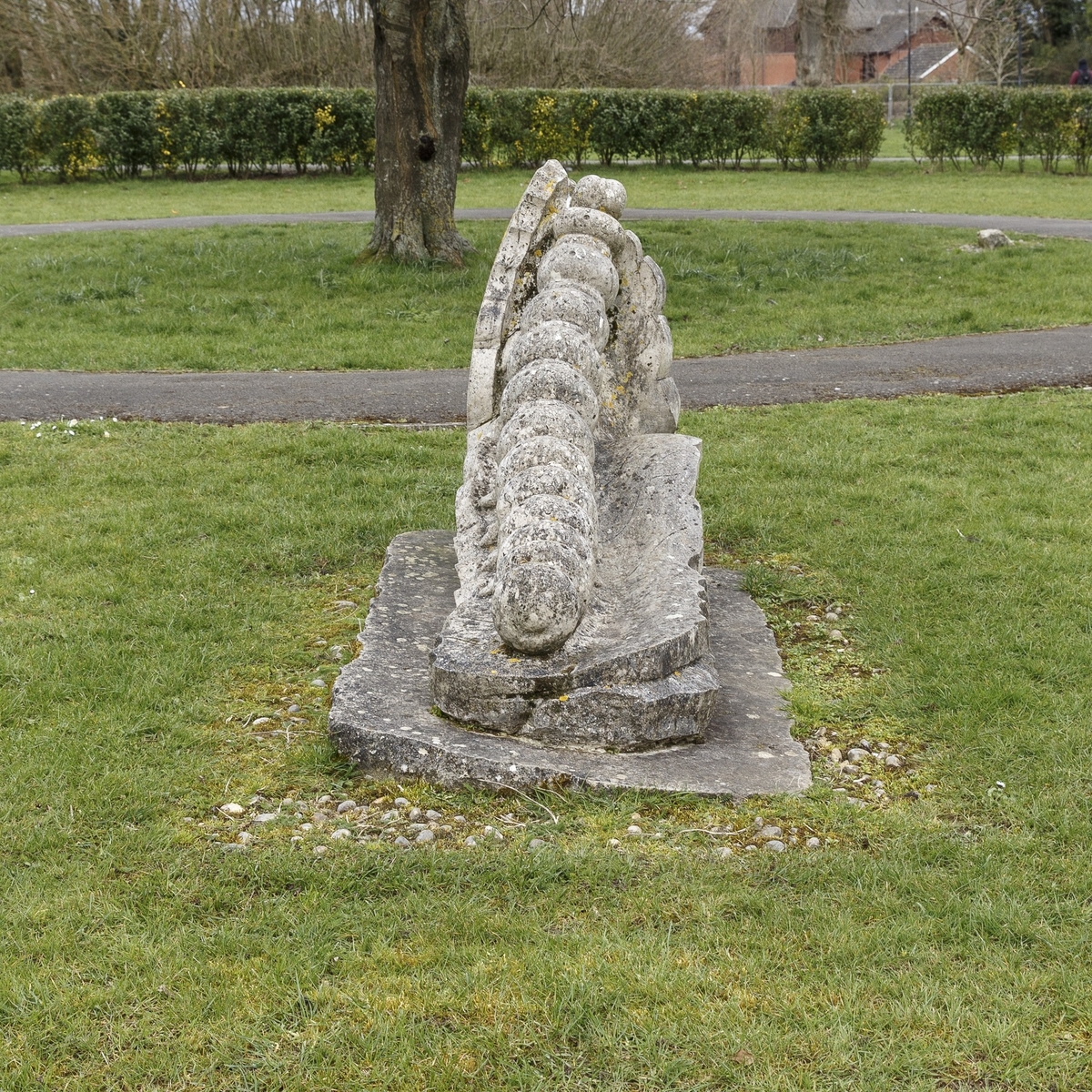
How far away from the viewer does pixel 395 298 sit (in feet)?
44.2

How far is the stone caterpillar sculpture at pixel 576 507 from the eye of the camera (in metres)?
4.56

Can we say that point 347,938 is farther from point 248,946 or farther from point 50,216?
point 50,216

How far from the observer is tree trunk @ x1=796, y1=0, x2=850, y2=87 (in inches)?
1265

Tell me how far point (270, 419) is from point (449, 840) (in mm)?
6176

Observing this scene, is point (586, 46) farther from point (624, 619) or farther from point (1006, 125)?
point (624, 619)

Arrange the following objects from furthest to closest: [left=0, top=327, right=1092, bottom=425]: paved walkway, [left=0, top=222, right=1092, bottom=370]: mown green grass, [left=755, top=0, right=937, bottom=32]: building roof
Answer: [left=755, top=0, right=937, bottom=32]: building roof → [left=0, top=222, right=1092, bottom=370]: mown green grass → [left=0, top=327, right=1092, bottom=425]: paved walkway

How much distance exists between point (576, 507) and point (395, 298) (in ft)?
30.5

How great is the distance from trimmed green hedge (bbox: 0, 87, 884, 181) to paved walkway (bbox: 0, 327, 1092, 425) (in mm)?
16589

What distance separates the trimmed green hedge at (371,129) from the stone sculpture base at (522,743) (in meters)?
22.9

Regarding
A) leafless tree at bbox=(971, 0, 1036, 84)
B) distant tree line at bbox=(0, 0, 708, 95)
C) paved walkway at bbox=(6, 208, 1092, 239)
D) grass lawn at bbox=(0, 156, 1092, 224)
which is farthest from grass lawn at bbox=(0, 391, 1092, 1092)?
leafless tree at bbox=(971, 0, 1036, 84)

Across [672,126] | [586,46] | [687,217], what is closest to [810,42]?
[586,46]

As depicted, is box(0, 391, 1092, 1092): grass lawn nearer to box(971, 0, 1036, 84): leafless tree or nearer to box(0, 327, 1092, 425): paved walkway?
box(0, 327, 1092, 425): paved walkway

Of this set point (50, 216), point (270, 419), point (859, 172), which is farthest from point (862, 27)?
point (270, 419)

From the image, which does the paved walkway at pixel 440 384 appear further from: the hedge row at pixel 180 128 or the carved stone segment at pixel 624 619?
the hedge row at pixel 180 128
